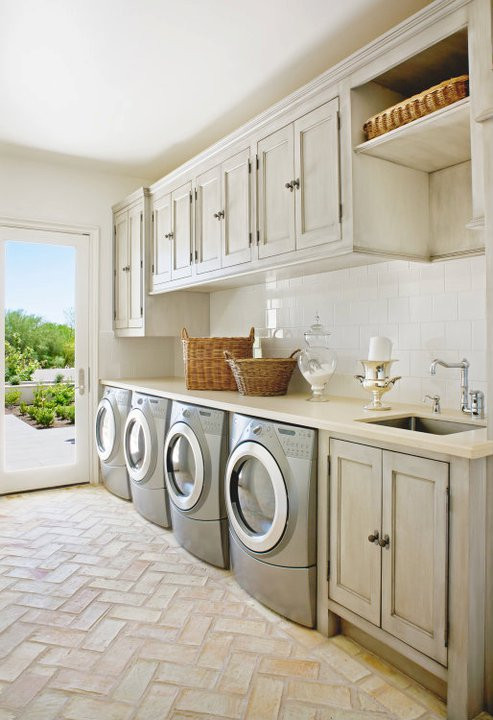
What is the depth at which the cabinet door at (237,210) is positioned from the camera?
2865 millimetres

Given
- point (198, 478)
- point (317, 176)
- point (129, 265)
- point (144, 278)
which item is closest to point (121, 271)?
point (129, 265)

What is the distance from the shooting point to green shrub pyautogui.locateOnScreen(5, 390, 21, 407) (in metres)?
→ 3.96

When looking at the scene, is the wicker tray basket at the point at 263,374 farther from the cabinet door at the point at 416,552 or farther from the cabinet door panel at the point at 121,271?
the cabinet door panel at the point at 121,271

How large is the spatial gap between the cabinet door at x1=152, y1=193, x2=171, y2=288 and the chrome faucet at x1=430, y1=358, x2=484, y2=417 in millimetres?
2171

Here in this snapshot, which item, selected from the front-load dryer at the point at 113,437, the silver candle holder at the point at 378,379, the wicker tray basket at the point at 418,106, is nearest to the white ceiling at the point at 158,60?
the wicker tray basket at the point at 418,106

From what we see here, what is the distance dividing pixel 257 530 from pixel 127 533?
1.22 meters

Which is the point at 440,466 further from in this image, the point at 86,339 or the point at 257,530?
the point at 86,339

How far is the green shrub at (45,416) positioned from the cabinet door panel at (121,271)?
0.88 meters

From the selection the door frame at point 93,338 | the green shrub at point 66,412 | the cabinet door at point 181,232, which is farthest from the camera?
the door frame at point 93,338

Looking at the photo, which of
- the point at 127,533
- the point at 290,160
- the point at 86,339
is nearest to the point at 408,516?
the point at 290,160

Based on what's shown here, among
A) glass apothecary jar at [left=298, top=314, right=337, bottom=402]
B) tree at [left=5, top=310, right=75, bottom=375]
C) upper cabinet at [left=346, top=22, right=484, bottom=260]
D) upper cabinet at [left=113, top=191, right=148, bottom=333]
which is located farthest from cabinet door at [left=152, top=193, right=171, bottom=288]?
upper cabinet at [left=346, top=22, right=484, bottom=260]

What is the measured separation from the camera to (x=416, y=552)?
1673mm

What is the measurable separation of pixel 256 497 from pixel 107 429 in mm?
2003

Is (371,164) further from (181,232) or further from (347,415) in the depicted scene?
A: (181,232)
